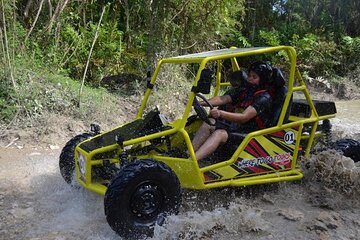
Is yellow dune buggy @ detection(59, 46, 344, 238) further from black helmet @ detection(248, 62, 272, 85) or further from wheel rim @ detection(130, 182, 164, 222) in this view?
black helmet @ detection(248, 62, 272, 85)

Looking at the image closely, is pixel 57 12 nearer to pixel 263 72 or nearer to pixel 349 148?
pixel 263 72

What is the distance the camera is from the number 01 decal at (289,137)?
4.97 meters

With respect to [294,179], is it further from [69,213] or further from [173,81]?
[173,81]

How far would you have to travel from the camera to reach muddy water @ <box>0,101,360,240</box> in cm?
425

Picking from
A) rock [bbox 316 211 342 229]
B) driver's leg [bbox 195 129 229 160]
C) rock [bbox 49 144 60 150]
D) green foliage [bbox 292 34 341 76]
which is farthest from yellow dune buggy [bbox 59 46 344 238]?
green foliage [bbox 292 34 341 76]

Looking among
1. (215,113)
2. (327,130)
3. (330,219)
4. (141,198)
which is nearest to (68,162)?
(141,198)

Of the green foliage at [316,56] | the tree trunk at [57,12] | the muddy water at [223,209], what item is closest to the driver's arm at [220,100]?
the muddy water at [223,209]

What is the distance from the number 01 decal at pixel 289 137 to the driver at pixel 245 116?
22 cm

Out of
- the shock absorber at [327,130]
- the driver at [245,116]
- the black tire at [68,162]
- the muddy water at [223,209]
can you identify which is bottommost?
the muddy water at [223,209]

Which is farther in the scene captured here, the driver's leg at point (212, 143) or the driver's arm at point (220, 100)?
the driver's arm at point (220, 100)

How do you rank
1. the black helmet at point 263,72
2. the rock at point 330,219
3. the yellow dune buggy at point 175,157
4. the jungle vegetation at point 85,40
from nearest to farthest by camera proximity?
the yellow dune buggy at point 175,157 < the rock at point 330,219 < the black helmet at point 263,72 < the jungle vegetation at point 85,40

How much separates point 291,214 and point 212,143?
1.06 metres

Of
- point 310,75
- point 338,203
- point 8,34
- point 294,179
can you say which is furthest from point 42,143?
point 310,75

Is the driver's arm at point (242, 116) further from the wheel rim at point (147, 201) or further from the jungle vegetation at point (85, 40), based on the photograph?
the jungle vegetation at point (85, 40)
